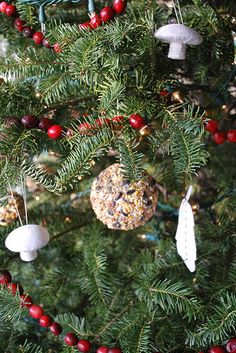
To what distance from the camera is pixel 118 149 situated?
542 millimetres

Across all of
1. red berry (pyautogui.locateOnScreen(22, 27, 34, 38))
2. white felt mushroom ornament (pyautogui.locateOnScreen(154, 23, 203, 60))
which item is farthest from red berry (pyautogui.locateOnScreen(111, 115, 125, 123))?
red berry (pyautogui.locateOnScreen(22, 27, 34, 38))

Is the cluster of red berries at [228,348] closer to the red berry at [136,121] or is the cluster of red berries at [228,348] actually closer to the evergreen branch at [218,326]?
the evergreen branch at [218,326]

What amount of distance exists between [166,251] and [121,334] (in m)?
0.17

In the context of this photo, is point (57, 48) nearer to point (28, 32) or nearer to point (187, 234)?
point (28, 32)

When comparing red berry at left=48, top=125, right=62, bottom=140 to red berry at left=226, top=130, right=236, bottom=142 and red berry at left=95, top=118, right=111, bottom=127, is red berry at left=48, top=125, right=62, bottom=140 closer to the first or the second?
red berry at left=95, top=118, right=111, bottom=127

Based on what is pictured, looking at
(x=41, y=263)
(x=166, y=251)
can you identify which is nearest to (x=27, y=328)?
(x=41, y=263)

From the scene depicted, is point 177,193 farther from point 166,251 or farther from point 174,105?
point 174,105

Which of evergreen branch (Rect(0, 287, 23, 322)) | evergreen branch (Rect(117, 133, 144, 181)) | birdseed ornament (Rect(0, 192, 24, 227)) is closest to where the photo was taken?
evergreen branch (Rect(117, 133, 144, 181))

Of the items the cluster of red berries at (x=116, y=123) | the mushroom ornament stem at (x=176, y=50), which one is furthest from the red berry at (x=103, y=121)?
the mushroom ornament stem at (x=176, y=50)

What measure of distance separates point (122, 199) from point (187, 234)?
10 cm

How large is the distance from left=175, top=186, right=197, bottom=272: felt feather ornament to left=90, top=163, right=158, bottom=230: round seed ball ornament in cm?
5

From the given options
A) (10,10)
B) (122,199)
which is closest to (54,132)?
(122,199)

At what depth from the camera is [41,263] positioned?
34.1 inches

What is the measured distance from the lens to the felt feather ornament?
0.57 meters
